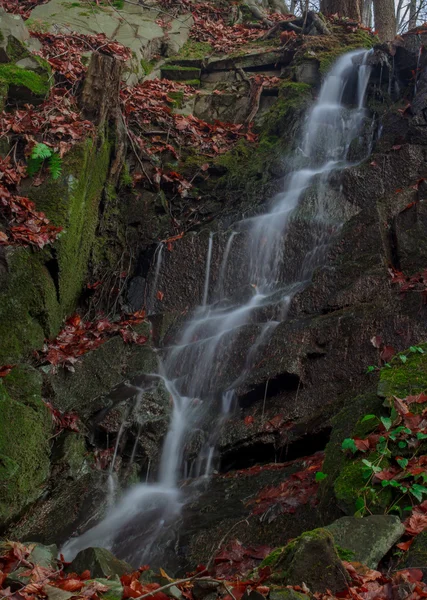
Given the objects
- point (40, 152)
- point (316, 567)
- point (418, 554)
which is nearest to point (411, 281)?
point (418, 554)

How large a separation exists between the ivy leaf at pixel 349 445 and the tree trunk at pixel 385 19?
14.9 metres

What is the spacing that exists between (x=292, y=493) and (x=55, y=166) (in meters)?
5.52

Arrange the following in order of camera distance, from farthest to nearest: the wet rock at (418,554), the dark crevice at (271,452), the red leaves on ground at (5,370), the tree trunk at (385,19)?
the tree trunk at (385,19) < the red leaves on ground at (5,370) < the dark crevice at (271,452) < the wet rock at (418,554)

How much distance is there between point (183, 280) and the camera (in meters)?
8.86

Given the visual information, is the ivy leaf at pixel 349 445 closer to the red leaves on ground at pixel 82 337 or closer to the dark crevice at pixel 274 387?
the dark crevice at pixel 274 387

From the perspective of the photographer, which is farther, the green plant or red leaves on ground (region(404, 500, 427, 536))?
the green plant

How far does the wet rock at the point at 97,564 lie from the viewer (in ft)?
11.8

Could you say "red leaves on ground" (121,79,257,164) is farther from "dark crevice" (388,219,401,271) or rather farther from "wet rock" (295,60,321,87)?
"dark crevice" (388,219,401,271)

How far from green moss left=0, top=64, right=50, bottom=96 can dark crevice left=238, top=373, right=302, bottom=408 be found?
5971 millimetres

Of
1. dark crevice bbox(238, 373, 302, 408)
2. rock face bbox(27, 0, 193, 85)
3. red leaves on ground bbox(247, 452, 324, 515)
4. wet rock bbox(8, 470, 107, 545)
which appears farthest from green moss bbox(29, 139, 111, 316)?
red leaves on ground bbox(247, 452, 324, 515)

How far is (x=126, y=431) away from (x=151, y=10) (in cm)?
1182

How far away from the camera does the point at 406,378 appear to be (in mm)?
4672

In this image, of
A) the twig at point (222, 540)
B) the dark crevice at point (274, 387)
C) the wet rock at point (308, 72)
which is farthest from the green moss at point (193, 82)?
the twig at point (222, 540)

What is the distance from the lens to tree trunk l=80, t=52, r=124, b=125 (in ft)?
30.9
